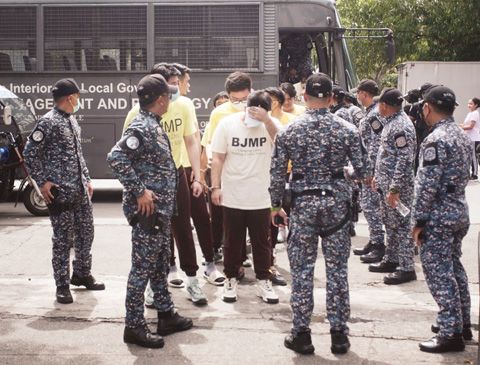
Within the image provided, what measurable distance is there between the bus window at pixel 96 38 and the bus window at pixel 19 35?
25 cm

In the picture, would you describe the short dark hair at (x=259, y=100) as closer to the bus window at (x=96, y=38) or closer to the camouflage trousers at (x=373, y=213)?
the camouflage trousers at (x=373, y=213)

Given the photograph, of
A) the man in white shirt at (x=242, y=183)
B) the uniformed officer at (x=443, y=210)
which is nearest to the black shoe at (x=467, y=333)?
the uniformed officer at (x=443, y=210)

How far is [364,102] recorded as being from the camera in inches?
334

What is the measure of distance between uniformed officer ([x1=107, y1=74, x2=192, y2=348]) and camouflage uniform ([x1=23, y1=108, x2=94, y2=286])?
4.28 ft

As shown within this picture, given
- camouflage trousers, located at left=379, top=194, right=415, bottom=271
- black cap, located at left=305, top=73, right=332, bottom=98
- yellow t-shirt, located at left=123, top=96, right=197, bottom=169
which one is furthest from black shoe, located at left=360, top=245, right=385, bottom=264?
black cap, located at left=305, top=73, right=332, bottom=98

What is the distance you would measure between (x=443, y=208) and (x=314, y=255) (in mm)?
907

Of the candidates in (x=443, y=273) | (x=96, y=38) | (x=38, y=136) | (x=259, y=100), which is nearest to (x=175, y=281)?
(x=38, y=136)

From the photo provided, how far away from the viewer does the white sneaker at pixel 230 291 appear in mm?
6570

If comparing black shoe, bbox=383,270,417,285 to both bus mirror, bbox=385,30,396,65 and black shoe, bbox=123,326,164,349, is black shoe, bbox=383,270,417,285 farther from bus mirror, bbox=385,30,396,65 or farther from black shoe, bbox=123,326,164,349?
bus mirror, bbox=385,30,396,65

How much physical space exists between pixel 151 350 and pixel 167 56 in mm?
8088


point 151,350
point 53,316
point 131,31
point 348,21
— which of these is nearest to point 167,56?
point 131,31

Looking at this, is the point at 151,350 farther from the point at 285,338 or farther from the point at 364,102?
the point at 364,102

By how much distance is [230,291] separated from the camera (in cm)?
659

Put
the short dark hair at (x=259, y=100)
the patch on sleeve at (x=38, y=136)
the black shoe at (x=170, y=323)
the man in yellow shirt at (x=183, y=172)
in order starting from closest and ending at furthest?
the black shoe at (x=170, y=323), the short dark hair at (x=259, y=100), the patch on sleeve at (x=38, y=136), the man in yellow shirt at (x=183, y=172)
